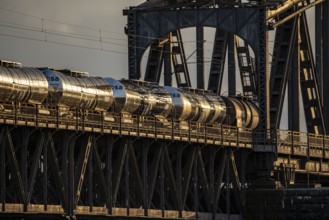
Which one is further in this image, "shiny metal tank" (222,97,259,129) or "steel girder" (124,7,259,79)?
"steel girder" (124,7,259,79)

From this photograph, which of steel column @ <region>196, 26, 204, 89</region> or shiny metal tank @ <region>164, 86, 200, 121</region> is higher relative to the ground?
steel column @ <region>196, 26, 204, 89</region>

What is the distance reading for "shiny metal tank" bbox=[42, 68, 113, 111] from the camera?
122 m

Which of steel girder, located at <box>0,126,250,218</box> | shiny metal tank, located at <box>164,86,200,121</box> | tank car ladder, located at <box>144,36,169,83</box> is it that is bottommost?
steel girder, located at <box>0,126,250,218</box>

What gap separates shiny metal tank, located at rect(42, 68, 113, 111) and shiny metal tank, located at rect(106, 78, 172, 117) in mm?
1354

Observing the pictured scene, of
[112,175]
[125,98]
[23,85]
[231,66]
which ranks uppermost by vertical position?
[231,66]

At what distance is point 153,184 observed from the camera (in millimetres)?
131375

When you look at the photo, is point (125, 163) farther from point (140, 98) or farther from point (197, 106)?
point (197, 106)

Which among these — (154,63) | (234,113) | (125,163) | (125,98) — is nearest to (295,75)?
(154,63)

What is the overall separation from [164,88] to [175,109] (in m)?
1.96

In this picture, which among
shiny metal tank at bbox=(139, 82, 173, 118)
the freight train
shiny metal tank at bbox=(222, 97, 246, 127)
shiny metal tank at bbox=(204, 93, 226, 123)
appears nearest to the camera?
the freight train

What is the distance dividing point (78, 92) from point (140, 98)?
9.49m

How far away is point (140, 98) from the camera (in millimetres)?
133250

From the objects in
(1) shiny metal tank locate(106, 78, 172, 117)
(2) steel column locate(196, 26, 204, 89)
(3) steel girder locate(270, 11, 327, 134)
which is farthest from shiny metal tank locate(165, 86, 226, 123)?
(2) steel column locate(196, 26, 204, 89)

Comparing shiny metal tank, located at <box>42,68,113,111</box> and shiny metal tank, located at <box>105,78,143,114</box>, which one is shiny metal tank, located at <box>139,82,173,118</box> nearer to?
shiny metal tank, located at <box>105,78,143,114</box>
